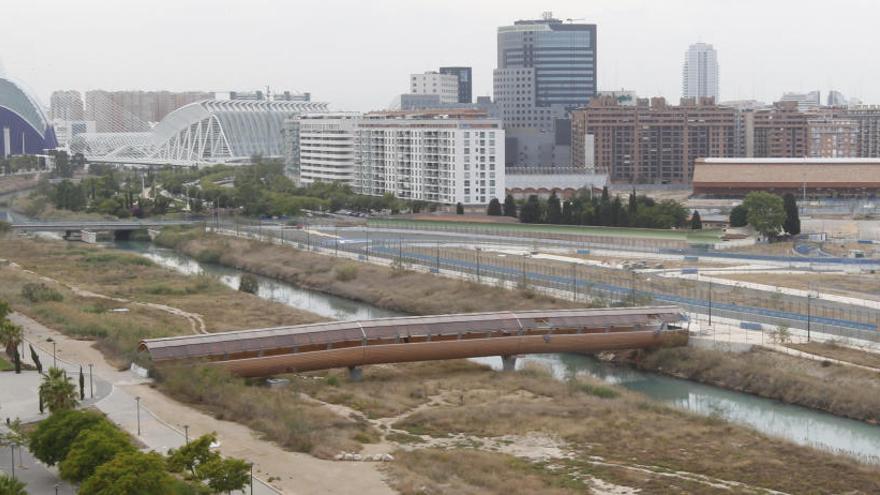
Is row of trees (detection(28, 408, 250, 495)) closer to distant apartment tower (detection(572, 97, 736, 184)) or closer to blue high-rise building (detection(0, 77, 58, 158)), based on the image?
distant apartment tower (detection(572, 97, 736, 184))

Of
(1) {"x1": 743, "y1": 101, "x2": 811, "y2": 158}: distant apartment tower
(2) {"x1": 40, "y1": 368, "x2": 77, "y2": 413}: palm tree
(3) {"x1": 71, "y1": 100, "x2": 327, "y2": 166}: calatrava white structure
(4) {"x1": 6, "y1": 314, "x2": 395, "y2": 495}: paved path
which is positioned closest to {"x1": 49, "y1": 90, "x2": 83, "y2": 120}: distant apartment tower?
(3) {"x1": 71, "y1": 100, "x2": 327, "y2": 166}: calatrava white structure

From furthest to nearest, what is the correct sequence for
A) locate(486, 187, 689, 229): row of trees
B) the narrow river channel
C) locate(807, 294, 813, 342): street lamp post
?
locate(486, 187, 689, 229): row of trees < locate(807, 294, 813, 342): street lamp post < the narrow river channel

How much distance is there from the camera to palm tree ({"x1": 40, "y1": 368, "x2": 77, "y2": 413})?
11.6 m

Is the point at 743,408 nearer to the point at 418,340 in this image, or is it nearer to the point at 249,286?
the point at 418,340

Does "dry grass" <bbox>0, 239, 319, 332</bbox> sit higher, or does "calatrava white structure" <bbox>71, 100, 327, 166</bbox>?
→ "calatrava white structure" <bbox>71, 100, 327, 166</bbox>

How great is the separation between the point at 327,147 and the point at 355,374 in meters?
31.2

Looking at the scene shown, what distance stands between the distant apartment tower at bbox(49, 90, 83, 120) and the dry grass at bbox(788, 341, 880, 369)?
80.1 metres

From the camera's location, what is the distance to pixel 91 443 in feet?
32.2

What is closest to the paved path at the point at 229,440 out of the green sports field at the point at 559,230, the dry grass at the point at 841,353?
the dry grass at the point at 841,353

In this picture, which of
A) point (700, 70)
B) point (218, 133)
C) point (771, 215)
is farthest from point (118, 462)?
point (700, 70)

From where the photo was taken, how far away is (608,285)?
21.9m

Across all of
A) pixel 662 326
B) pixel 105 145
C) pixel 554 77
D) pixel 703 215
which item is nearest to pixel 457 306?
pixel 662 326

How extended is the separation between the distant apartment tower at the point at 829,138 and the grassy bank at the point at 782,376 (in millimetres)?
36960

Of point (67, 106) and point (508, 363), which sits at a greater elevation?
point (67, 106)
